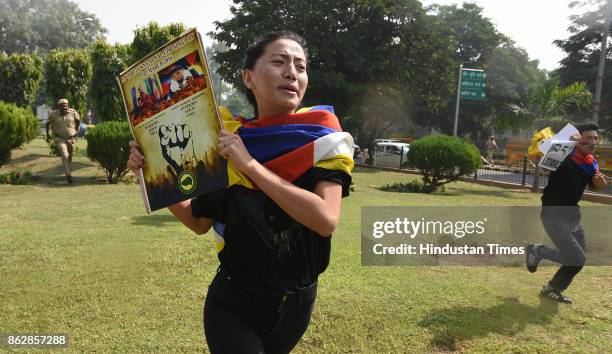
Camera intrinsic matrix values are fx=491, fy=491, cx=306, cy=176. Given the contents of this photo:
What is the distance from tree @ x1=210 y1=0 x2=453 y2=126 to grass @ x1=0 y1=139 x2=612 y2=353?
18.8 meters

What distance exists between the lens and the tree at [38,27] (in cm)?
6162

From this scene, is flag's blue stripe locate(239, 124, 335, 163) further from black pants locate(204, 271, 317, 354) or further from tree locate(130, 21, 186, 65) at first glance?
tree locate(130, 21, 186, 65)

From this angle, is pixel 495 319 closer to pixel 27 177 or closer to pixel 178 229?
pixel 178 229

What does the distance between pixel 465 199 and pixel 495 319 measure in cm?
852

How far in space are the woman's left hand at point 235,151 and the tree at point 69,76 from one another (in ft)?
56.4

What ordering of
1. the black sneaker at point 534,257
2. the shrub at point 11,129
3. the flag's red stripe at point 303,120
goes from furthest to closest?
the shrub at point 11,129
the black sneaker at point 534,257
the flag's red stripe at point 303,120

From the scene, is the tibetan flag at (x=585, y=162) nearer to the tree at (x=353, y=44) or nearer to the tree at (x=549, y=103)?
the tree at (x=549, y=103)

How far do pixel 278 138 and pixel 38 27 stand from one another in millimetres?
73293

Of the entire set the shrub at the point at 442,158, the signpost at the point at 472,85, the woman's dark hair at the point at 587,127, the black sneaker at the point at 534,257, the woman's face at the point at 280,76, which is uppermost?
the woman's face at the point at 280,76

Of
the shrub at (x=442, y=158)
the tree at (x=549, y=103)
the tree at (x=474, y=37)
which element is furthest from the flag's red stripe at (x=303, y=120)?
the tree at (x=474, y=37)

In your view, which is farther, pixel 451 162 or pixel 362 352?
pixel 451 162

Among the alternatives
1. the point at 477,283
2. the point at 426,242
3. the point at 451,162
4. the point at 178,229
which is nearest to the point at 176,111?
the point at 477,283

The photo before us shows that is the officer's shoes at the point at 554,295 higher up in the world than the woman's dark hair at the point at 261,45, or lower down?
lower down

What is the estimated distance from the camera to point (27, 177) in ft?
37.8
